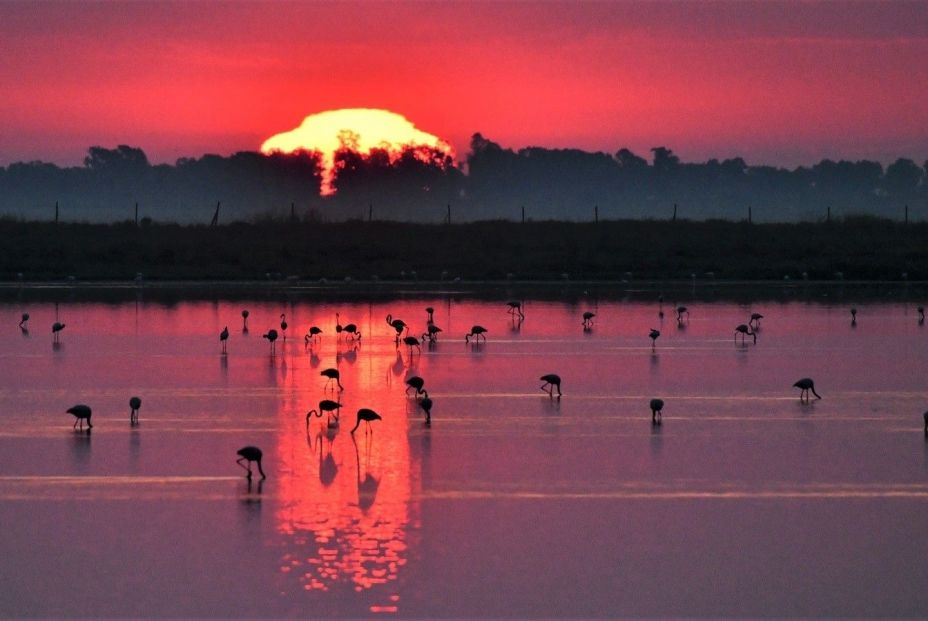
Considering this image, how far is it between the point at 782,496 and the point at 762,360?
41.7 ft

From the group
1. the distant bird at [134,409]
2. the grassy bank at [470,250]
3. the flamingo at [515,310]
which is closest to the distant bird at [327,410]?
the distant bird at [134,409]

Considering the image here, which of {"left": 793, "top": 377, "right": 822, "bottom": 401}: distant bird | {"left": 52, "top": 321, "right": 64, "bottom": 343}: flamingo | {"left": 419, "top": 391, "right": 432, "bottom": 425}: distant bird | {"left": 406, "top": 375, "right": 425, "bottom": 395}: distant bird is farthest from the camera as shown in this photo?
{"left": 52, "top": 321, "right": 64, "bottom": 343}: flamingo

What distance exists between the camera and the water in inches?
472

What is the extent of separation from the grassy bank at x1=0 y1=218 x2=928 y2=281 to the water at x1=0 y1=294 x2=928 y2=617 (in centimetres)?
2885

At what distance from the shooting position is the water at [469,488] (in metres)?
12.0

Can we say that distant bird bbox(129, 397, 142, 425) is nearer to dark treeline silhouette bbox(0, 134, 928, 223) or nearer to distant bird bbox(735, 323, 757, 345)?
distant bird bbox(735, 323, 757, 345)

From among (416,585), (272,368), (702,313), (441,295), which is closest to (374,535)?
(416,585)

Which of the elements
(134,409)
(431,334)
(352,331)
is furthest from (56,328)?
(134,409)

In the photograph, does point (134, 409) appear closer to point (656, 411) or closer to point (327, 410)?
point (327, 410)

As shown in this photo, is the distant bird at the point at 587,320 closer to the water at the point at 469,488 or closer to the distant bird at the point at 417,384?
the water at the point at 469,488

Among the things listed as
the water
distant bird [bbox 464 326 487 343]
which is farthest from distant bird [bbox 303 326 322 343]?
distant bird [bbox 464 326 487 343]

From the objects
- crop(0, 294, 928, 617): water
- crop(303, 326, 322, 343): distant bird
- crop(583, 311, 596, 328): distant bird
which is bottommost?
crop(0, 294, 928, 617): water

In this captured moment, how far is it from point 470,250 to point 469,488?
46.6 meters

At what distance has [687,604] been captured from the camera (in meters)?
11.7
